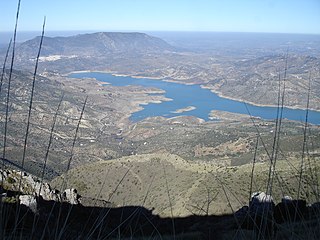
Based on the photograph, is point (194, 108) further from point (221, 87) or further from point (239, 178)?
point (239, 178)

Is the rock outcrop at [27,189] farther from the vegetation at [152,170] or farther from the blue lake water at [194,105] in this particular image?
the blue lake water at [194,105]

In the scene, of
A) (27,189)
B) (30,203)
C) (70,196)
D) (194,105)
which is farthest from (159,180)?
(194,105)

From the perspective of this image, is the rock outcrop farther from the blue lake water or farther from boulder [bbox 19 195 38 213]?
the blue lake water

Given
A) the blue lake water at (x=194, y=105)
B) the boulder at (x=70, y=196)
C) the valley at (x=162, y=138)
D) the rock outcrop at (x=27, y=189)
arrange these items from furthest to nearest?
the blue lake water at (x=194, y=105) < the valley at (x=162, y=138) < the boulder at (x=70, y=196) < the rock outcrop at (x=27, y=189)

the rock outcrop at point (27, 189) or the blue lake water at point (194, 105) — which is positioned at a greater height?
the rock outcrop at point (27, 189)

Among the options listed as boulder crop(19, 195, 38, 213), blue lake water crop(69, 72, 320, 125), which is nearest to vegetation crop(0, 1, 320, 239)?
boulder crop(19, 195, 38, 213)

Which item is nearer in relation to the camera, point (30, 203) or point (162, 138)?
point (30, 203)

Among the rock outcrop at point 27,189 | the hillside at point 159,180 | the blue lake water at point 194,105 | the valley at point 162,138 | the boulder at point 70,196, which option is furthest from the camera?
the blue lake water at point 194,105

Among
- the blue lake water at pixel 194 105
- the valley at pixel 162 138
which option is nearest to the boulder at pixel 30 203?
the valley at pixel 162 138

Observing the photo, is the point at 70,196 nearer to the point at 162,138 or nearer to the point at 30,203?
the point at 30,203

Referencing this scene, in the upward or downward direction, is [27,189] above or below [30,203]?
below

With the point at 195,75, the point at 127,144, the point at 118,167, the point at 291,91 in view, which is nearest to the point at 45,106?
the point at 127,144
